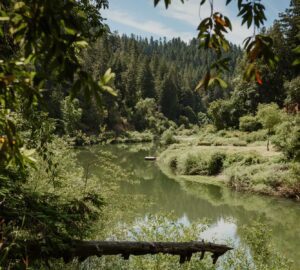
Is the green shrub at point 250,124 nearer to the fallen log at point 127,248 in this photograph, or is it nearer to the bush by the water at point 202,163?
the bush by the water at point 202,163

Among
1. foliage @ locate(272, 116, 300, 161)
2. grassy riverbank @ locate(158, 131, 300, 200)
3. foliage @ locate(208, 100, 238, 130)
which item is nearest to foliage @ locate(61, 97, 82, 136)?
grassy riverbank @ locate(158, 131, 300, 200)

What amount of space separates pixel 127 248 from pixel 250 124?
4059cm

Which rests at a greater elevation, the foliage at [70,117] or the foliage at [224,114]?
the foliage at [224,114]

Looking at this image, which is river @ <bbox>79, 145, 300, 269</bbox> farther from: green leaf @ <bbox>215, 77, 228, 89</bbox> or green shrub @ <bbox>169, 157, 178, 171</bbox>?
green leaf @ <bbox>215, 77, 228, 89</bbox>

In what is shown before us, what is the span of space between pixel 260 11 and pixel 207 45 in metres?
0.34

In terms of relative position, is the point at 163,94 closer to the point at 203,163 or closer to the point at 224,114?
the point at 224,114

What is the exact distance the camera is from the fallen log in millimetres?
4293

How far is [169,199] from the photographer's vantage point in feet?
75.5

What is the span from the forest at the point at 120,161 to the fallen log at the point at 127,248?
10 centimetres

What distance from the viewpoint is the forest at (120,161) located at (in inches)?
79.5

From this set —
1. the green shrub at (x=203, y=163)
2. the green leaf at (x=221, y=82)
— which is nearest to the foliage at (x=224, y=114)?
the green shrub at (x=203, y=163)

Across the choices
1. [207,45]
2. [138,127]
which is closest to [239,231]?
[207,45]

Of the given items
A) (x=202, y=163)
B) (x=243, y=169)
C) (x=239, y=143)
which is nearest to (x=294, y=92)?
(x=239, y=143)

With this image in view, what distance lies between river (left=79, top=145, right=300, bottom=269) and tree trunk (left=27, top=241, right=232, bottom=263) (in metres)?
7.87
